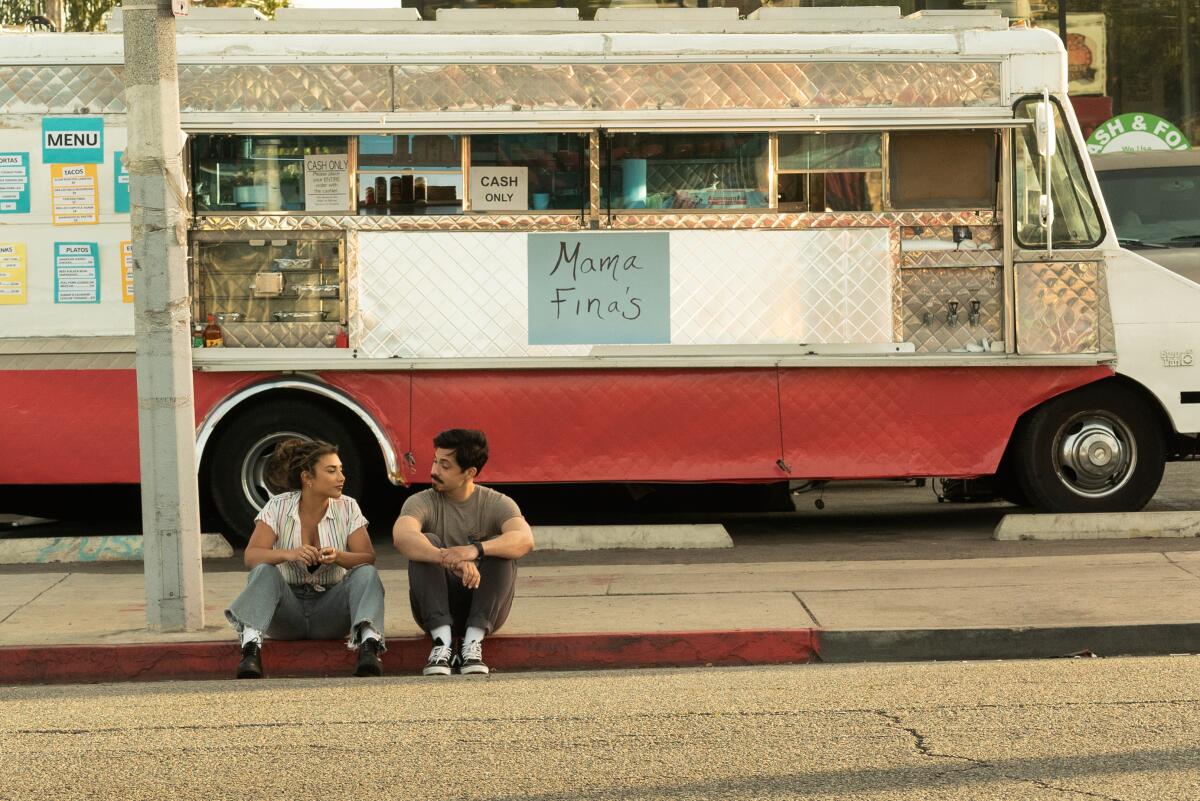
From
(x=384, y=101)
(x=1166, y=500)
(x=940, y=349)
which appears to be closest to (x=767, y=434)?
(x=940, y=349)

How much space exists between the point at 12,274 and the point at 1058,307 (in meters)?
6.83

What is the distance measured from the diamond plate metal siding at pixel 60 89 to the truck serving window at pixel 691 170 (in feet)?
10.8

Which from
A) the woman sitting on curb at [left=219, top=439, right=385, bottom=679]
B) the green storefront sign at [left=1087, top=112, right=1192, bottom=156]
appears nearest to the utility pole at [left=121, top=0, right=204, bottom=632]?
the woman sitting on curb at [left=219, top=439, right=385, bottom=679]

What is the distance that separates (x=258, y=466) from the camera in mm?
11047

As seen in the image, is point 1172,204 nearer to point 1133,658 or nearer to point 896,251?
point 896,251

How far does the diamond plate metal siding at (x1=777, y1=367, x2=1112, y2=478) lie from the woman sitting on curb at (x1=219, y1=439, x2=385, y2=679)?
3.88 metres

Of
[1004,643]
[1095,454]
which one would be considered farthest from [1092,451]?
[1004,643]

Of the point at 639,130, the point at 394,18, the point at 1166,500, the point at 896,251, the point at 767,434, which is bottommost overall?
the point at 1166,500

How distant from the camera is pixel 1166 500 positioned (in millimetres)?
13250

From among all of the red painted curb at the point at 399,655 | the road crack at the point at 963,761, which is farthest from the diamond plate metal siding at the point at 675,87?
the road crack at the point at 963,761

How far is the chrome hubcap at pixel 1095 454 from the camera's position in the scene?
11.2 metres

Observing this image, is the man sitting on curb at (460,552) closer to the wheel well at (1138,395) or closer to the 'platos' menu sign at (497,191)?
the 'platos' menu sign at (497,191)

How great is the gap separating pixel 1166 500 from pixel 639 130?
5.50 meters

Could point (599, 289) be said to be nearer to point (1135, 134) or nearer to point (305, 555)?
point (305, 555)
